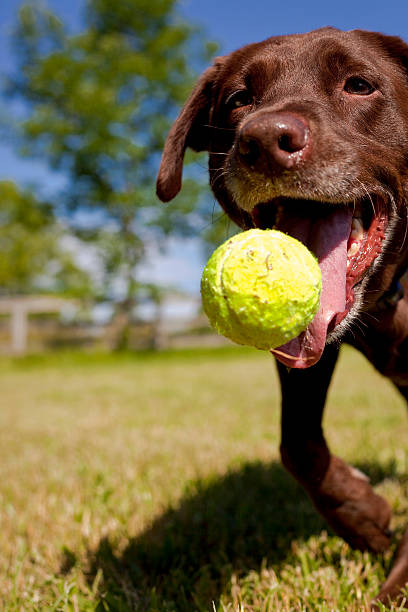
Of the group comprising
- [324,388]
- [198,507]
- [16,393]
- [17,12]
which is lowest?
[16,393]

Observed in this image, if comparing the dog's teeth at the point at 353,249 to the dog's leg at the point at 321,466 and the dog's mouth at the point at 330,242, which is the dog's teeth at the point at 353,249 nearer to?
the dog's mouth at the point at 330,242

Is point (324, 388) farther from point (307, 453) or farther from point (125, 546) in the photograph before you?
point (125, 546)

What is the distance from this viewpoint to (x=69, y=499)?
3078 millimetres

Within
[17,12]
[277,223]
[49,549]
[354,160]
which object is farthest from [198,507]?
[17,12]

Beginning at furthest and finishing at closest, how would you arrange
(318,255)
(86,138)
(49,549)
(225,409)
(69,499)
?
1. (86,138)
2. (225,409)
3. (69,499)
4. (49,549)
5. (318,255)

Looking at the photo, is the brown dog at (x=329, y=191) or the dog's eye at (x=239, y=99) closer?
the brown dog at (x=329, y=191)

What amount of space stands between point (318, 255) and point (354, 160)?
0.33m

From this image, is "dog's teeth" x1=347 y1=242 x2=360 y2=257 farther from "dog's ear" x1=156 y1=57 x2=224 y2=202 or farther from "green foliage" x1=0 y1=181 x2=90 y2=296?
"green foliage" x1=0 y1=181 x2=90 y2=296

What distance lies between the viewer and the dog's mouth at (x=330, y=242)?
165 centimetres

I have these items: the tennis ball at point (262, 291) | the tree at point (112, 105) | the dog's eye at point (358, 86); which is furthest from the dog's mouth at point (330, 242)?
the tree at point (112, 105)

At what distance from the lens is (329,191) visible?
1773 mm

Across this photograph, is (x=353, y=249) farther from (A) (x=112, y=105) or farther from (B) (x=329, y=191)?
(A) (x=112, y=105)

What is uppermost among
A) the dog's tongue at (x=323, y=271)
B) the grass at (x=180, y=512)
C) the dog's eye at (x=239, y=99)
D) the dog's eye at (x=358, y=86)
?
the dog's eye at (x=358, y=86)

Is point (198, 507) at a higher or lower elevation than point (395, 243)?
lower
